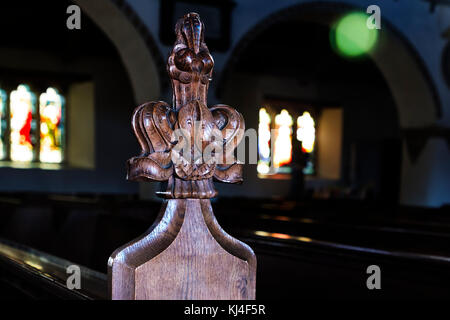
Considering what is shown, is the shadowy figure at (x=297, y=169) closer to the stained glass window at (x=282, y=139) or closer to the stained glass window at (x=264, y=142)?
the stained glass window at (x=264, y=142)

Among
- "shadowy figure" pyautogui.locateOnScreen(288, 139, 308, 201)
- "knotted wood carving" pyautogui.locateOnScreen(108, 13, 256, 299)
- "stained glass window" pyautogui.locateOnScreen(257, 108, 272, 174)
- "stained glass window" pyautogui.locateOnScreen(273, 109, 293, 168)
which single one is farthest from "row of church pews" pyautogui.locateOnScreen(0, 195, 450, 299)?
"stained glass window" pyautogui.locateOnScreen(273, 109, 293, 168)

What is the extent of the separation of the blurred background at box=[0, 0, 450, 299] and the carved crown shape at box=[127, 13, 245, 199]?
12 centimetres

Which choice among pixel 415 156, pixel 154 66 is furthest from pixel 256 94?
pixel 154 66

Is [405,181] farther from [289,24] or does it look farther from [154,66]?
[154,66]

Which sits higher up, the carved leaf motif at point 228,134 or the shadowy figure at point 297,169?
the carved leaf motif at point 228,134

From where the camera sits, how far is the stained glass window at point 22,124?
9.02 metres

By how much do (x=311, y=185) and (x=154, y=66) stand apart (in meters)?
6.61

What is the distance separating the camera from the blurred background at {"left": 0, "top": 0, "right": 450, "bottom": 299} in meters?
1.85

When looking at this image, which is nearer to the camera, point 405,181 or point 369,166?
point 405,181

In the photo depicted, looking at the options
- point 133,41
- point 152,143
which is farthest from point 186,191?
point 133,41

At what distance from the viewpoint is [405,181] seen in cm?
776

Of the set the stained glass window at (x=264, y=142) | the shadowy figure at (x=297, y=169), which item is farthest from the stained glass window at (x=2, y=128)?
the shadowy figure at (x=297, y=169)

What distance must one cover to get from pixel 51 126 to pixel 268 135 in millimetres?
4507

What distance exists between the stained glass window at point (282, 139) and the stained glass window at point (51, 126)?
447cm
